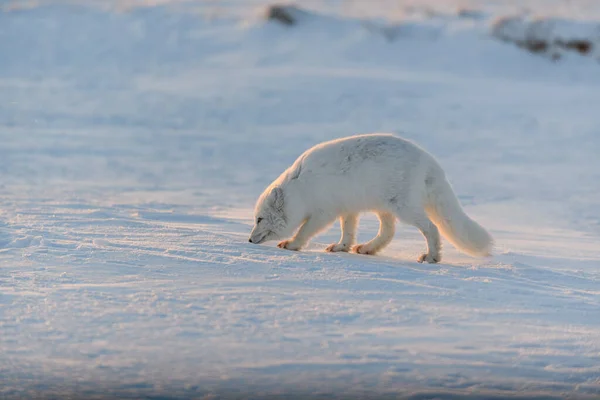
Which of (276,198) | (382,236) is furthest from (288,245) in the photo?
(382,236)

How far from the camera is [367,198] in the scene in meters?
5.84

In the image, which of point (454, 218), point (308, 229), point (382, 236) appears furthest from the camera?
point (382, 236)

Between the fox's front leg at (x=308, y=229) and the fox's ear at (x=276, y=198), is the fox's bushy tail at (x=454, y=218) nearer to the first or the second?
the fox's front leg at (x=308, y=229)

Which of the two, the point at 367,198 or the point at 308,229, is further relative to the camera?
the point at 308,229

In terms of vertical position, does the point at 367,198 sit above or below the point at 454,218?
above

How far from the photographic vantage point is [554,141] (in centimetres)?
1247

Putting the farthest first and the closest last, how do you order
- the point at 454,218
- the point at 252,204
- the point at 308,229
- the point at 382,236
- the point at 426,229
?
1. the point at 252,204
2. the point at 382,236
3. the point at 308,229
4. the point at 454,218
5. the point at 426,229

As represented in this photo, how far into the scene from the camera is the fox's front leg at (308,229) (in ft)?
20.0

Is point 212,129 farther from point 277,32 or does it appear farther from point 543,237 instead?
point 543,237

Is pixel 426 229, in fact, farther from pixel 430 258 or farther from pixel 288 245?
pixel 288 245

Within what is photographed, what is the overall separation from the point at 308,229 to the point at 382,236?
538 millimetres

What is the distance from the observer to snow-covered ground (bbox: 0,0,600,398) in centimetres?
376

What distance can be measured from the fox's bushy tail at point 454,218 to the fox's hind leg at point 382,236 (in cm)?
38

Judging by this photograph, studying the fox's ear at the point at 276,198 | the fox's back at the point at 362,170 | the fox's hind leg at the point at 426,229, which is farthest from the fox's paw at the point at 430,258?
the fox's ear at the point at 276,198
